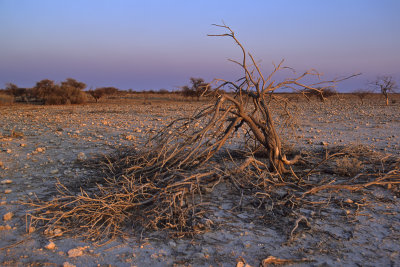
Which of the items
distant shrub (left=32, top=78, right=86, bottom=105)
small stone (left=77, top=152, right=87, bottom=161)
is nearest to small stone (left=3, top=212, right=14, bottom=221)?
small stone (left=77, top=152, right=87, bottom=161)

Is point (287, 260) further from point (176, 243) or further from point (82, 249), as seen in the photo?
point (82, 249)

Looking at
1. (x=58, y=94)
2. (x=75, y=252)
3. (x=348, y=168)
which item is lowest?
(x=75, y=252)

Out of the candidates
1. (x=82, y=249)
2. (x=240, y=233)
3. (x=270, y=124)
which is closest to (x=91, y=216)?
(x=82, y=249)

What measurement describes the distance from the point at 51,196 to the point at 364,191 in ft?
11.6

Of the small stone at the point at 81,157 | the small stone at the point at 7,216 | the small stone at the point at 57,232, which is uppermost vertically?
the small stone at the point at 81,157

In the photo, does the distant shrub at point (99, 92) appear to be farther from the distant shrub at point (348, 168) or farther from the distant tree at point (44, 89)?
the distant shrub at point (348, 168)

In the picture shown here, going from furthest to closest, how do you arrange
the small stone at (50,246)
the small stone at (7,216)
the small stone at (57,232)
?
the small stone at (7,216)
the small stone at (57,232)
the small stone at (50,246)

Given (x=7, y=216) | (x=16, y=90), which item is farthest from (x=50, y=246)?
(x=16, y=90)

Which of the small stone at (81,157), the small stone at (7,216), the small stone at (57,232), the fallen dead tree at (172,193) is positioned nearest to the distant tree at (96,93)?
the small stone at (81,157)

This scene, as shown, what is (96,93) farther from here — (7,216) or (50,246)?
(50,246)

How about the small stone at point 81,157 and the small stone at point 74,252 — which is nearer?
the small stone at point 74,252

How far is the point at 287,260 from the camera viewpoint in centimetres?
236

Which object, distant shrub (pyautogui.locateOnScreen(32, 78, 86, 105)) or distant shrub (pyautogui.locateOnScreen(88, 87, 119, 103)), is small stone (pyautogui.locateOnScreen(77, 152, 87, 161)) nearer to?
distant shrub (pyautogui.locateOnScreen(32, 78, 86, 105))

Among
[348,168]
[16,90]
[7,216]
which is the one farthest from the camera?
[16,90]
